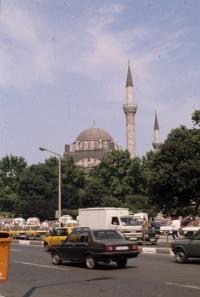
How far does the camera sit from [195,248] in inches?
715

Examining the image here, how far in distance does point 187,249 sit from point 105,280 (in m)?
5.54

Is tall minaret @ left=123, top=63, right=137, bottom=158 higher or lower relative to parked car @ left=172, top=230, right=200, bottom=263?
higher

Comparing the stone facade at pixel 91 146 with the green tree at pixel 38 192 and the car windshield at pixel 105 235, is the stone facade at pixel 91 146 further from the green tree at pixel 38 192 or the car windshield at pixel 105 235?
the car windshield at pixel 105 235

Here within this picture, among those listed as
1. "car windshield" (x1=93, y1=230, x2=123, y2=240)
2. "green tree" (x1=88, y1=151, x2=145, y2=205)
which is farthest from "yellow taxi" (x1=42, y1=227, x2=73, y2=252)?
"green tree" (x1=88, y1=151, x2=145, y2=205)

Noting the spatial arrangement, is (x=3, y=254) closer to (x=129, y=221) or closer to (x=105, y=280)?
(x=105, y=280)

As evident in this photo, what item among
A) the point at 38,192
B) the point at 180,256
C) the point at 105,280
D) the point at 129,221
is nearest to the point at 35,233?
the point at 129,221

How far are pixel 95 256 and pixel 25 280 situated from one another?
3.21 metres

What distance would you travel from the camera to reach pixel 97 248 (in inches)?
657

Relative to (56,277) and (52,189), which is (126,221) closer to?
(56,277)

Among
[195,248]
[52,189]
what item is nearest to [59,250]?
[195,248]

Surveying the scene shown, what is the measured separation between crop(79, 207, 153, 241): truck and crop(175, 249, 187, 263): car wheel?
12.5 metres

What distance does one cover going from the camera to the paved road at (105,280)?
11523 mm

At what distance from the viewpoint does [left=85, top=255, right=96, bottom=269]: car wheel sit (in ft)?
55.4

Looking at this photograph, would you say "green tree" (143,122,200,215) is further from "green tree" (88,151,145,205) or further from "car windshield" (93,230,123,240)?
"green tree" (88,151,145,205)
